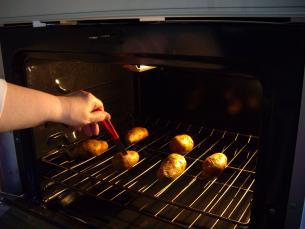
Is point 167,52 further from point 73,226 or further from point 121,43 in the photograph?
point 73,226

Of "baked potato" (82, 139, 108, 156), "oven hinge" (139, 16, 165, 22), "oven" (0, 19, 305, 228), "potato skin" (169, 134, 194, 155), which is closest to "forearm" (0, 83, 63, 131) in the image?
"oven" (0, 19, 305, 228)

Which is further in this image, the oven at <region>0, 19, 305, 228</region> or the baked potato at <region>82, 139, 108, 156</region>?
the baked potato at <region>82, 139, 108, 156</region>

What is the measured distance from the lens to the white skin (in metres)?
0.71

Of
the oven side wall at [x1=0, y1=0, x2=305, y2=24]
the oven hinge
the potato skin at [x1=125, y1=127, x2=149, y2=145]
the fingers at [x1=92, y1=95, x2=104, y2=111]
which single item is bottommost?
the potato skin at [x1=125, y1=127, x2=149, y2=145]

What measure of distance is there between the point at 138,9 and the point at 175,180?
706 millimetres

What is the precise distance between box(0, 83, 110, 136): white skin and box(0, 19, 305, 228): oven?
0.12 metres

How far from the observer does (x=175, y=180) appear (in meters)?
1.20

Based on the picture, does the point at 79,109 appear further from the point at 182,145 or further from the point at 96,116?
the point at 182,145

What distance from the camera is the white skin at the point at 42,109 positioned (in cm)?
71

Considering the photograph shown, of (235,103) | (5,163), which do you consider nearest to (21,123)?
(5,163)

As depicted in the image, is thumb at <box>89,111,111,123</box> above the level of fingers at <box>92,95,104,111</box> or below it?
below

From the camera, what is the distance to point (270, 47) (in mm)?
552

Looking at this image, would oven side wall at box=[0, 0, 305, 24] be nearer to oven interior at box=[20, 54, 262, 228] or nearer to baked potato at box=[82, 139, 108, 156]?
oven interior at box=[20, 54, 262, 228]

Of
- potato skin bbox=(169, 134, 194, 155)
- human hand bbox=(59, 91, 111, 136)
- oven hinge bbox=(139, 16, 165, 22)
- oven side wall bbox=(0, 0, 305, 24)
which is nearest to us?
oven side wall bbox=(0, 0, 305, 24)
